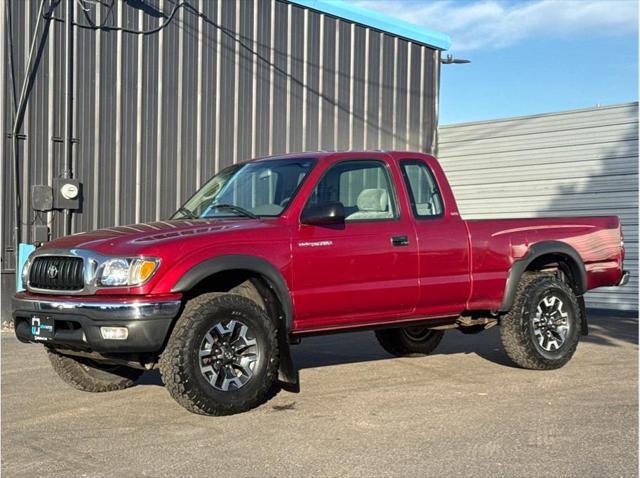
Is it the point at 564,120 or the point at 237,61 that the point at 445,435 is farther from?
the point at 564,120

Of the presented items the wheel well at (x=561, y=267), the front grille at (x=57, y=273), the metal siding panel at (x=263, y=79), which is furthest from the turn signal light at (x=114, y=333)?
the metal siding panel at (x=263, y=79)

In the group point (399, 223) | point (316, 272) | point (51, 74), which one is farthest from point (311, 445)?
point (51, 74)

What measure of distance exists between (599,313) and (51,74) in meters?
10.2

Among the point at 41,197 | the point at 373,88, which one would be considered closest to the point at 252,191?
the point at 41,197

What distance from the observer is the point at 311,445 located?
16.8 ft

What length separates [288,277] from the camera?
638 centimetres

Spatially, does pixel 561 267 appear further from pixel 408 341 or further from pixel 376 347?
pixel 376 347

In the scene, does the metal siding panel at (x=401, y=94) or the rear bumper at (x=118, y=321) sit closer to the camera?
the rear bumper at (x=118, y=321)

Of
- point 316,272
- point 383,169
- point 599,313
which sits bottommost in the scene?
point 599,313

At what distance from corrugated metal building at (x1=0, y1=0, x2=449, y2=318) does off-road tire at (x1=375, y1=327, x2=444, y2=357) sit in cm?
584

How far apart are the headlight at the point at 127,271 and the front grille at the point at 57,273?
0.23 metres

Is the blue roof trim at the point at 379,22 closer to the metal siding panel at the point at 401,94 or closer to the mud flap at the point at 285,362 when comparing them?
the metal siding panel at the point at 401,94

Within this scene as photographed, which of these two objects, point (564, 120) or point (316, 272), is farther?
point (564, 120)

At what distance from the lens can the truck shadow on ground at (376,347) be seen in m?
8.66
